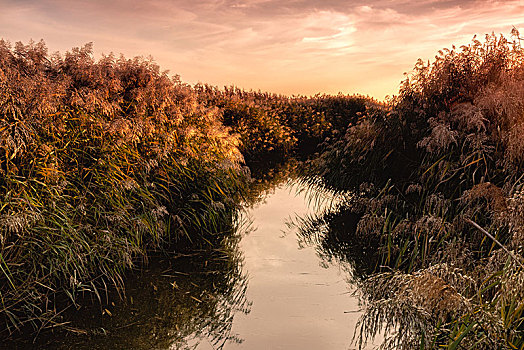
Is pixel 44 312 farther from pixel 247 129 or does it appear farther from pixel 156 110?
pixel 247 129

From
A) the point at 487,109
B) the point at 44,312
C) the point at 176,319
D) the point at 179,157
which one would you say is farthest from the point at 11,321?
the point at 487,109

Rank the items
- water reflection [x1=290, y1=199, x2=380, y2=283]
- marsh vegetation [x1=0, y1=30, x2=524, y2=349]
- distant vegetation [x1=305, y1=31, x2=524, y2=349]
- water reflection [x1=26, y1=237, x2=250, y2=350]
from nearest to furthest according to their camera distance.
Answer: marsh vegetation [x1=0, y1=30, x2=524, y2=349] → distant vegetation [x1=305, y1=31, x2=524, y2=349] → water reflection [x1=26, y1=237, x2=250, y2=350] → water reflection [x1=290, y1=199, x2=380, y2=283]

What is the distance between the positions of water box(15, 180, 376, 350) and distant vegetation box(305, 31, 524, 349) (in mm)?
342

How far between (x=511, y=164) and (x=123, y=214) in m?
3.59

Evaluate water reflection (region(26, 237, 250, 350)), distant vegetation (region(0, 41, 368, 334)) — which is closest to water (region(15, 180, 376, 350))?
water reflection (region(26, 237, 250, 350))

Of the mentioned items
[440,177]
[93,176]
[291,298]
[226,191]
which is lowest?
[291,298]

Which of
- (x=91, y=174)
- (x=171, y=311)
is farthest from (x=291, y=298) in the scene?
(x=91, y=174)

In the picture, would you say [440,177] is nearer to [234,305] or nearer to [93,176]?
[234,305]

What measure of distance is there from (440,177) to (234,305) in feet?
8.15

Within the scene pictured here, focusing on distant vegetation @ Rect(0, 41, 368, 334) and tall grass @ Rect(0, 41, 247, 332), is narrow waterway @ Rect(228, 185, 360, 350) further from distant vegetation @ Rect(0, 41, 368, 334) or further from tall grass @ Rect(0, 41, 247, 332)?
tall grass @ Rect(0, 41, 247, 332)

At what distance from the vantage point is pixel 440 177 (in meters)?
4.99

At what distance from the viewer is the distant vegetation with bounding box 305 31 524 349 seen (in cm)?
323

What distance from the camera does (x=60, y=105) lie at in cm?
470

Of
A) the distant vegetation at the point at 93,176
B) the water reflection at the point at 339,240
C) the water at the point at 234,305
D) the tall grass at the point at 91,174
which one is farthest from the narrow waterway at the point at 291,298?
the tall grass at the point at 91,174
